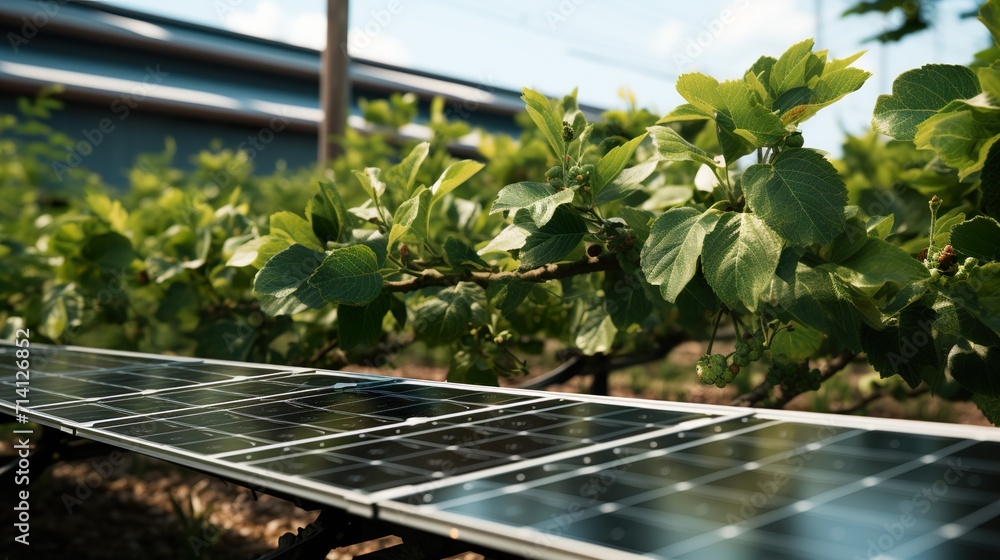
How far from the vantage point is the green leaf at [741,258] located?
114 cm

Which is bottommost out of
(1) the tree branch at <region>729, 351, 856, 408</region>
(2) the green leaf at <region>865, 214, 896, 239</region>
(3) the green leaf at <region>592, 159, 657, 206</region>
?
(1) the tree branch at <region>729, 351, 856, 408</region>

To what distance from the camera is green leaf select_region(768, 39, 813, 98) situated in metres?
1.28

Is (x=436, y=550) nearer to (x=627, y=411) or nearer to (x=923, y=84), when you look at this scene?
(x=627, y=411)

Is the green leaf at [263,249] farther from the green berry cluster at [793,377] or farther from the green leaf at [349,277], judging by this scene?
the green berry cluster at [793,377]

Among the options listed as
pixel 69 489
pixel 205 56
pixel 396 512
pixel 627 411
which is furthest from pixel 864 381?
pixel 205 56

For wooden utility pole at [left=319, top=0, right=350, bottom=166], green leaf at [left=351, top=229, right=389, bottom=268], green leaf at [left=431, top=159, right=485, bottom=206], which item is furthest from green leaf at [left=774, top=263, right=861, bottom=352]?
wooden utility pole at [left=319, top=0, right=350, bottom=166]

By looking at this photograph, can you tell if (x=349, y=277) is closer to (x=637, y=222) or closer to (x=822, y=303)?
(x=637, y=222)

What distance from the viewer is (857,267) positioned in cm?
→ 122

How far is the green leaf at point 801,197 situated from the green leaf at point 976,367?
1.12ft

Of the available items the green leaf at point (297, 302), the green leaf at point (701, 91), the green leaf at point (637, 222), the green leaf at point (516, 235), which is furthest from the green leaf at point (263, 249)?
the green leaf at point (701, 91)

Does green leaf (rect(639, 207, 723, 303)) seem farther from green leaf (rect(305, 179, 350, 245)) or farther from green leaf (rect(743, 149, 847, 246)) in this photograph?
green leaf (rect(305, 179, 350, 245))

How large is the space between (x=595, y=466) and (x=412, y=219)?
2.40ft

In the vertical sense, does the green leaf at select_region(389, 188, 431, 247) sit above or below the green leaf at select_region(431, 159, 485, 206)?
below

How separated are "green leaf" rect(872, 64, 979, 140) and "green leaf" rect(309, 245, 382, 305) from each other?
87cm
